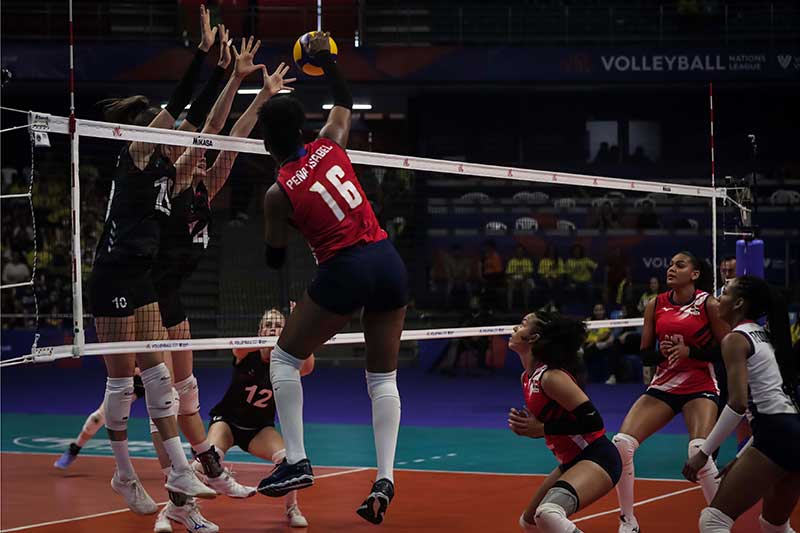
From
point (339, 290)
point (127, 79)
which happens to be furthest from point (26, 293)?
point (339, 290)

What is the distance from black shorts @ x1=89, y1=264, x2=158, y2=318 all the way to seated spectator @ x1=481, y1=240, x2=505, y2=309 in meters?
11.9

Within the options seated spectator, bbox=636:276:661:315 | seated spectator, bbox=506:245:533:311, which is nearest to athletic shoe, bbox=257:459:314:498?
seated spectator, bbox=636:276:661:315

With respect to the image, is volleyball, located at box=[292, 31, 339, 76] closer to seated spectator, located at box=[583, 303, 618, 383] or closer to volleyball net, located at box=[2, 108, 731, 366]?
volleyball net, located at box=[2, 108, 731, 366]

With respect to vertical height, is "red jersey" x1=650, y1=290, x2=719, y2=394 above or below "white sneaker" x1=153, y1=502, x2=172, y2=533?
above

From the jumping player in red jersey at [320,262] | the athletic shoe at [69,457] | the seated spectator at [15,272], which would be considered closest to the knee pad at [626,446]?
the jumping player in red jersey at [320,262]

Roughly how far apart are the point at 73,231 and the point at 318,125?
19557 mm

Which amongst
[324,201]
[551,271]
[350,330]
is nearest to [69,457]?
[324,201]

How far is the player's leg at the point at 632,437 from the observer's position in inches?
290

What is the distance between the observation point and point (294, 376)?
5648 mm

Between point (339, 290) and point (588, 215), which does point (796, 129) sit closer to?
point (588, 215)

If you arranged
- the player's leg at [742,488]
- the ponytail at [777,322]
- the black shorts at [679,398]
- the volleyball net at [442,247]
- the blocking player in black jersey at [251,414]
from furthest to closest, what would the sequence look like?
the volleyball net at [442,247]
the blocking player in black jersey at [251,414]
the black shorts at [679,398]
the ponytail at [777,322]
the player's leg at [742,488]

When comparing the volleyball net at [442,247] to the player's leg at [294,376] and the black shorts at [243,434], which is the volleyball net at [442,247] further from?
the player's leg at [294,376]

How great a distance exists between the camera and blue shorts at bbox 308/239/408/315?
5414mm

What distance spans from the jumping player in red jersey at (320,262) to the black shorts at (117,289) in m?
1.68
